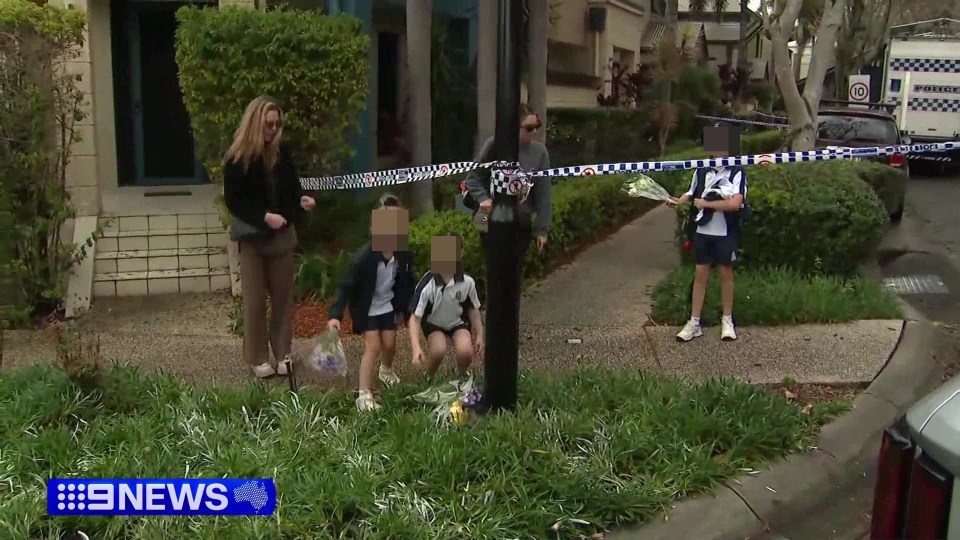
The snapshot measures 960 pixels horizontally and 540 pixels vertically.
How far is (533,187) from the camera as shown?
257 inches

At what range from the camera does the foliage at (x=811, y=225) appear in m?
7.70

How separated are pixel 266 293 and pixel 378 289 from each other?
3.35ft

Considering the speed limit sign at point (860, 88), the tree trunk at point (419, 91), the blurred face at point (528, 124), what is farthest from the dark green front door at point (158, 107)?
the speed limit sign at point (860, 88)

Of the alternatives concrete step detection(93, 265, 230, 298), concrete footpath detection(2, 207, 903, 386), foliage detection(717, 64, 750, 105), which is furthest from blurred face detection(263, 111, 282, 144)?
foliage detection(717, 64, 750, 105)

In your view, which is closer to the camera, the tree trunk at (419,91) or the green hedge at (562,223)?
the green hedge at (562,223)

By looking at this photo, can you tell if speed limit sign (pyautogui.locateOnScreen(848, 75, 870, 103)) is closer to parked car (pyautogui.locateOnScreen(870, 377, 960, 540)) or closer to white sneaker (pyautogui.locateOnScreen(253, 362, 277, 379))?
white sneaker (pyautogui.locateOnScreen(253, 362, 277, 379))

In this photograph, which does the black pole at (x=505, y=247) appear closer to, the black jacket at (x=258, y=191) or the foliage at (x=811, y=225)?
the black jacket at (x=258, y=191)

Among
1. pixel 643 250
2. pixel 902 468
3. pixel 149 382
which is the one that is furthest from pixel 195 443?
pixel 643 250

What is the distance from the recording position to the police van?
22422 mm

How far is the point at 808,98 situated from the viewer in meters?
10.9

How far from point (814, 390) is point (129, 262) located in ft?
18.5

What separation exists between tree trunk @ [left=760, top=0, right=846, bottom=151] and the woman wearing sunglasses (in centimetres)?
487

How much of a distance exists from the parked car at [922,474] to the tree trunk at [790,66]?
872cm

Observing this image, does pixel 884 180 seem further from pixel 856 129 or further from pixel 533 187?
pixel 533 187
